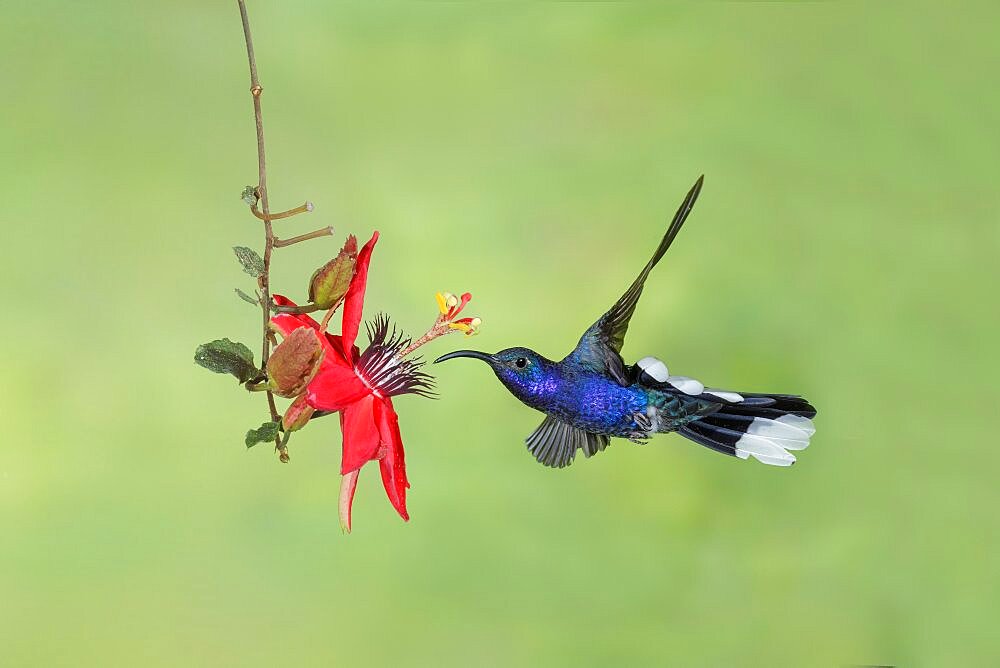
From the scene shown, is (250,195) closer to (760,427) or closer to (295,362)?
(295,362)

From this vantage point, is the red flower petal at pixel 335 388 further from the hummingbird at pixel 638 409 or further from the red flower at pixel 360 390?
the hummingbird at pixel 638 409

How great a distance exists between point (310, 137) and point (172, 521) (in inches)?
21.1

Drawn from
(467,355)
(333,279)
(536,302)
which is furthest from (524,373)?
(536,302)

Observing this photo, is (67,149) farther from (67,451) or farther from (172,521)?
(172,521)

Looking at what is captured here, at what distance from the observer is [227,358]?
56 centimetres

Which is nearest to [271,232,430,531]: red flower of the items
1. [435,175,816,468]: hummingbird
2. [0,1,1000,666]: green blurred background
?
[435,175,816,468]: hummingbird

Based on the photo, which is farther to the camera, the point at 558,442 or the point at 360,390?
the point at 558,442

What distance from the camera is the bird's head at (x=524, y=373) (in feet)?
2.20

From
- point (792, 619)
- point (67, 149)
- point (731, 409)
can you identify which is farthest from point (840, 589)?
point (67, 149)

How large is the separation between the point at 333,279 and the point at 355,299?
6 centimetres

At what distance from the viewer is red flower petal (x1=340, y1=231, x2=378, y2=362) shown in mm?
622

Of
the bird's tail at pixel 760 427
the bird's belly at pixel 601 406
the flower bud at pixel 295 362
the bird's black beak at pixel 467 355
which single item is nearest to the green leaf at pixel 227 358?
the flower bud at pixel 295 362

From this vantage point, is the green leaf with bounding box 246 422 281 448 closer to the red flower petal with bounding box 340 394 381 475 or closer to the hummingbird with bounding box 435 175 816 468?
the red flower petal with bounding box 340 394 381 475

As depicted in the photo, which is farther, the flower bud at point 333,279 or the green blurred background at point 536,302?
the green blurred background at point 536,302
